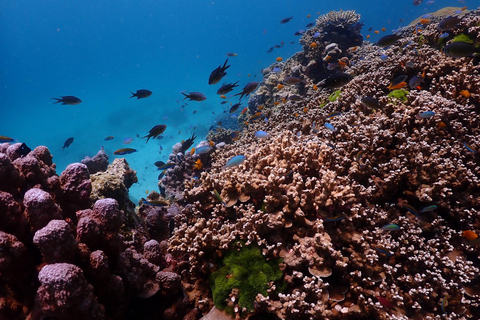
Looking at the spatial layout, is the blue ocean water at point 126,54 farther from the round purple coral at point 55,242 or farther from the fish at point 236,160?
the round purple coral at point 55,242

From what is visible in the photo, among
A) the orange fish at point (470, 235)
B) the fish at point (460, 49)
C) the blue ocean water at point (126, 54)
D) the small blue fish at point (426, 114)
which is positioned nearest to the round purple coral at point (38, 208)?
the orange fish at point (470, 235)

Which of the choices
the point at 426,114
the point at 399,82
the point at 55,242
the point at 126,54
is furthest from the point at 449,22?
the point at 126,54

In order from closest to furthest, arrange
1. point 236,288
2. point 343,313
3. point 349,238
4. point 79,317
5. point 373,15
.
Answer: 1. point 79,317
2. point 343,313
3. point 236,288
4. point 349,238
5. point 373,15

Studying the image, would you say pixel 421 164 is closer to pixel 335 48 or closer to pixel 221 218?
pixel 221 218

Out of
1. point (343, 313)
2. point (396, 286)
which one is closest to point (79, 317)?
point (343, 313)

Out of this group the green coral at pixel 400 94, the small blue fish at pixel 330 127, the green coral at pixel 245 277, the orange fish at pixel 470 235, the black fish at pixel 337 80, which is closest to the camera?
the green coral at pixel 245 277

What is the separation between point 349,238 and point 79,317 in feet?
9.61

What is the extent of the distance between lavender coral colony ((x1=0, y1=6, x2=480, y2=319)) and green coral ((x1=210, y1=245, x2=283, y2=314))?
14 mm

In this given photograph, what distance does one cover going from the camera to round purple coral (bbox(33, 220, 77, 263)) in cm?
200

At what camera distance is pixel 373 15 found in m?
105

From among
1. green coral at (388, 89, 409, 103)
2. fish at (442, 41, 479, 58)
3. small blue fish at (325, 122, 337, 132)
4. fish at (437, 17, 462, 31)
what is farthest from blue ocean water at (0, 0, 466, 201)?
fish at (442, 41, 479, 58)

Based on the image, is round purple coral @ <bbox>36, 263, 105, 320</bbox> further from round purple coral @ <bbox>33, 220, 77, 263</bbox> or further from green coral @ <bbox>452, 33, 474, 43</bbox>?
green coral @ <bbox>452, 33, 474, 43</bbox>

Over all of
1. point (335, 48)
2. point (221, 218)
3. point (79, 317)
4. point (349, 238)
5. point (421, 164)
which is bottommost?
point (79, 317)

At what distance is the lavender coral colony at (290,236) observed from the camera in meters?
2.29
